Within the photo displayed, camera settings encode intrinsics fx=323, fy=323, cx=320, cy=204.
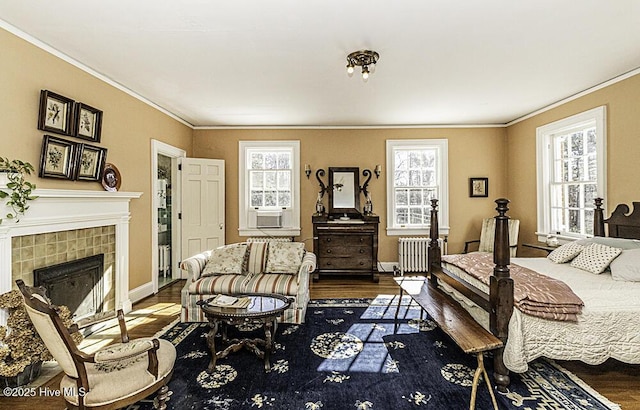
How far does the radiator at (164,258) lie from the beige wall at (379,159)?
3.49 feet

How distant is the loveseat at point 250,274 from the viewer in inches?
137

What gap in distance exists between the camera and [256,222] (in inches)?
229

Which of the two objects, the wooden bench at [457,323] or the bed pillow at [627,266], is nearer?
the wooden bench at [457,323]

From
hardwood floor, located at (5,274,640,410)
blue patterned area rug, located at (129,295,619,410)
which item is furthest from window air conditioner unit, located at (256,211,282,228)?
blue patterned area rug, located at (129,295,619,410)

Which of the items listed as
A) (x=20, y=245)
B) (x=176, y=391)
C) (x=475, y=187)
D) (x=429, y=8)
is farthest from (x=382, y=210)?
(x=20, y=245)

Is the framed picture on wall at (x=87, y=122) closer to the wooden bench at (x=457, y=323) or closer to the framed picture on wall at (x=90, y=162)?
the framed picture on wall at (x=90, y=162)

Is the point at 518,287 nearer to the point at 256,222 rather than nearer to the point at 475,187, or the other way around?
the point at 475,187

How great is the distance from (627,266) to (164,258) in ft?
20.1

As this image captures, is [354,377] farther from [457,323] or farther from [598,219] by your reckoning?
[598,219]

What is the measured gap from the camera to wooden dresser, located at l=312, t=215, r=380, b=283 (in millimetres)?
5375

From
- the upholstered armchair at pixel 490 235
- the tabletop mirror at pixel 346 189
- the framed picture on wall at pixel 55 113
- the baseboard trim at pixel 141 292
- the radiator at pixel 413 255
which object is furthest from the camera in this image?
the tabletop mirror at pixel 346 189

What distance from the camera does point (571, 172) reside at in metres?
4.54

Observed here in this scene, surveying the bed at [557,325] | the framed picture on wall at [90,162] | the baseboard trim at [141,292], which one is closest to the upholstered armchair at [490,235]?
the bed at [557,325]

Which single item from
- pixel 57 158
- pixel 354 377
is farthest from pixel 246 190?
pixel 354 377
